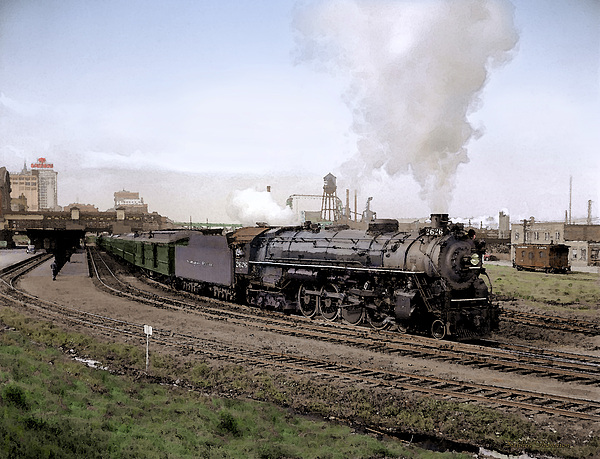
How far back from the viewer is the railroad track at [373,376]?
8.80 m

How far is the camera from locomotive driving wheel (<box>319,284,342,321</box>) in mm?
16031

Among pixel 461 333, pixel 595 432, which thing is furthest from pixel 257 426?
pixel 461 333

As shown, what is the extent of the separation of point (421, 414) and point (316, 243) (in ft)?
28.0

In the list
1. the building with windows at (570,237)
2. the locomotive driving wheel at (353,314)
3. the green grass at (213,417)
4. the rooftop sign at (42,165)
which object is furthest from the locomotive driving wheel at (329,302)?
the building with windows at (570,237)

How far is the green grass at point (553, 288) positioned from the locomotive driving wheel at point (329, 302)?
10.3 m

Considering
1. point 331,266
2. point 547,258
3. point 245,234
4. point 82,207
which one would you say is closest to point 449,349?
point 331,266

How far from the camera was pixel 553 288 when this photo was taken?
25.8 metres

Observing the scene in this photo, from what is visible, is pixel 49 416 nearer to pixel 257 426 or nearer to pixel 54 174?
pixel 257 426

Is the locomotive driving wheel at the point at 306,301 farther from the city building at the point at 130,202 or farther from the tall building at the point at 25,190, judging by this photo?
the tall building at the point at 25,190

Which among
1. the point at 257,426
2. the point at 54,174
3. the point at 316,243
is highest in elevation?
the point at 54,174

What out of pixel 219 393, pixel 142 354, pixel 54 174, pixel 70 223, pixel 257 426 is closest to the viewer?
pixel 257 426

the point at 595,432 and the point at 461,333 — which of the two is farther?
the point at 461,333

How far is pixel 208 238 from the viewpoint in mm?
20906

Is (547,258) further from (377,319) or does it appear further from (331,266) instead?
(331,266)
